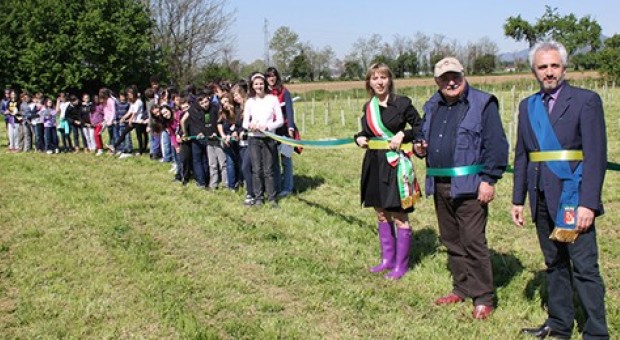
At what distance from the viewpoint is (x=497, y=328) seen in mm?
4195

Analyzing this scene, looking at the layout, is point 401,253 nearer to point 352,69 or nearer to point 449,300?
point 449,300

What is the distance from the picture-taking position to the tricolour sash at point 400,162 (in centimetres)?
503

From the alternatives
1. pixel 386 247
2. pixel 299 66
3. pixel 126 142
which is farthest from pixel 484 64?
pixel 386 247

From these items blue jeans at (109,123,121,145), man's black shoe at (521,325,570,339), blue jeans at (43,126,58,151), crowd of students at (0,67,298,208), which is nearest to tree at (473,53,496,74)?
blue jeans at (109,123,121,145)

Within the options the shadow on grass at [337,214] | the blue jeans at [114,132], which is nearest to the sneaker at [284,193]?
the shadow on grass at [337,214]

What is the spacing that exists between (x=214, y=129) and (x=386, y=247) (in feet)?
16.0

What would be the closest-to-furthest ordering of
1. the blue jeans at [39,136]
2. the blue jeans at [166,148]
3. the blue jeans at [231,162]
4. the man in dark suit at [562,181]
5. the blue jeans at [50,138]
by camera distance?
A: the man in dark suit at [562,181] < the blue jeans at [231,162] < the blue jeans at [166,148] < the blue jeans at [50,138] < the blue jeans at [39,136]

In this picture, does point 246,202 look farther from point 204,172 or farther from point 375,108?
point 375,108

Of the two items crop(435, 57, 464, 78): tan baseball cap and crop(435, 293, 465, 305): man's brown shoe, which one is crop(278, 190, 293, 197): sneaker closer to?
crop(435, 293, 465, 305): man's brown shoe

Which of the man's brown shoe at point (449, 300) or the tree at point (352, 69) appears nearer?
the man's brown shoe at point (449, 300)

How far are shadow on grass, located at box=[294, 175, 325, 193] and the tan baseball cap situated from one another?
214 inches

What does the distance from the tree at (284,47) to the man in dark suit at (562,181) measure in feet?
237

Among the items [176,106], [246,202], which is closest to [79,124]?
[176,106]

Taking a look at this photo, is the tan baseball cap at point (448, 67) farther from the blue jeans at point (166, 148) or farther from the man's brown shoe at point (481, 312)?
the blue jeans at point (166, 148)
